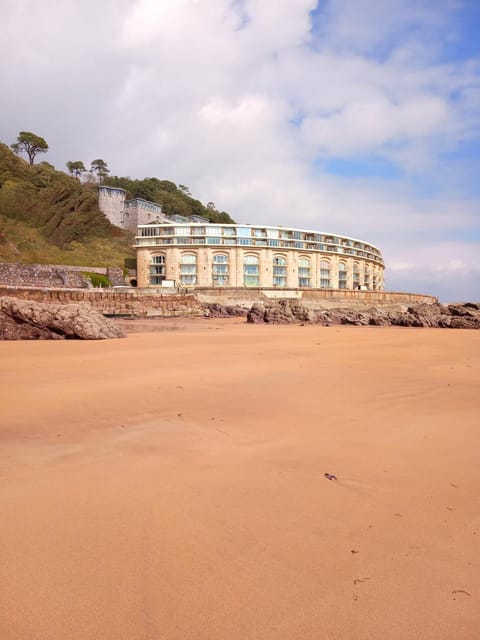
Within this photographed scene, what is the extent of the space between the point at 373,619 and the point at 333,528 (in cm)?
54

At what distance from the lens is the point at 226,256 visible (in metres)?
62.1

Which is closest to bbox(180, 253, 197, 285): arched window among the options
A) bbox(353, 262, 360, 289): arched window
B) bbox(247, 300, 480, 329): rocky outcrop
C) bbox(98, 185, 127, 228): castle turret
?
bbox(98, 185, 127, 228): castle turret

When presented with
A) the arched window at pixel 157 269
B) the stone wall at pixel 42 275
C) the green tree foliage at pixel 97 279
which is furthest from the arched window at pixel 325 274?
the stone wall at pixel 42 275

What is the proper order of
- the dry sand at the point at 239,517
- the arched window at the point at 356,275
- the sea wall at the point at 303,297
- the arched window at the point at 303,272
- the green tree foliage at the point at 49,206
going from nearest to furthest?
the dry sand at the point at 239,517, the sea wall at the point at 303,297, the arched window at the point at 303,272, the green tree foliage at the point at 49,206, the arched window at the point at 356,275

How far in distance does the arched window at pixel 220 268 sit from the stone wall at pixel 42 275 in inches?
779

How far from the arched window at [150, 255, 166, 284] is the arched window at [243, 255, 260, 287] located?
44.0 ft

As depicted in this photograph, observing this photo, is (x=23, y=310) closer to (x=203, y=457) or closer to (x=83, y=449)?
(x=83, y=449)

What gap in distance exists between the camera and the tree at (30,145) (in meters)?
89.6

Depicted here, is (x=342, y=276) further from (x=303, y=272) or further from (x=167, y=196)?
(x=167, y=196)

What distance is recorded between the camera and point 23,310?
10.9 m

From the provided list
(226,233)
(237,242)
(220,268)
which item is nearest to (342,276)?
(237,242)

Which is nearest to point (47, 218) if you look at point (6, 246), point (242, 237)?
point (6, 246)

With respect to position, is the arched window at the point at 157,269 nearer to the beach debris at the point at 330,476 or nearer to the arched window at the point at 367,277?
the arched window at the point at 367,277

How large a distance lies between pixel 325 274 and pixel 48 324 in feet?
204
